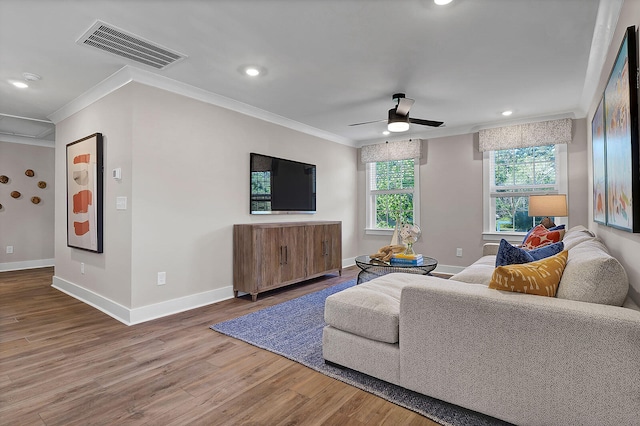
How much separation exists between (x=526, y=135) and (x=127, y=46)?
4907 millimetres

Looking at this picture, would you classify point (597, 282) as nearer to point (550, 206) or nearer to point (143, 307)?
point (550, 206)

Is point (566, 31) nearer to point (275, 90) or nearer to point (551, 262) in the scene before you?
point (551, 262)

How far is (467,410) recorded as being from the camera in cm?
171

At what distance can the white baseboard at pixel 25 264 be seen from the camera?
5.78m

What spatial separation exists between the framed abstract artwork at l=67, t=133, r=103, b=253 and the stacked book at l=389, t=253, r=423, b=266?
316 cm

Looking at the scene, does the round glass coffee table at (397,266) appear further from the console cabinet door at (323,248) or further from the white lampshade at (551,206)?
the white lampshade at (551,206)

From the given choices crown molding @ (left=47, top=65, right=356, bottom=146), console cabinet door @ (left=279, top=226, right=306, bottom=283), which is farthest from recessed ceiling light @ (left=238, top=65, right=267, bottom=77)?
console cabinet door @ (left=279, top=226, right=306, bottom=283)

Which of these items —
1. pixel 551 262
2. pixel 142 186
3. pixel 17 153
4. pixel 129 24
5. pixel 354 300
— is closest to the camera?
pixel 551 262

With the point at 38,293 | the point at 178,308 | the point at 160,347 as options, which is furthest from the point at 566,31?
the point at 38,293

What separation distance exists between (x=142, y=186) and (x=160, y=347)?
1523 mm

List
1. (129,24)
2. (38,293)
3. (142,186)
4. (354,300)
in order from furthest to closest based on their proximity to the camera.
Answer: (38,293), (142,186), (129,24), (354,300)

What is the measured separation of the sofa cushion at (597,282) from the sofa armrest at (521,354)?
58 mm

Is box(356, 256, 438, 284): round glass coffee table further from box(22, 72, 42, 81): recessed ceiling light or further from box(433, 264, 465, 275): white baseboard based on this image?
box(22, 72, 42, 81): recessed ceiling light

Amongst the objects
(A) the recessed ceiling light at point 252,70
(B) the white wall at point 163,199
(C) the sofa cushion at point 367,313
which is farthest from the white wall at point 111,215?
(C) the sofa cushion at point 367,313
